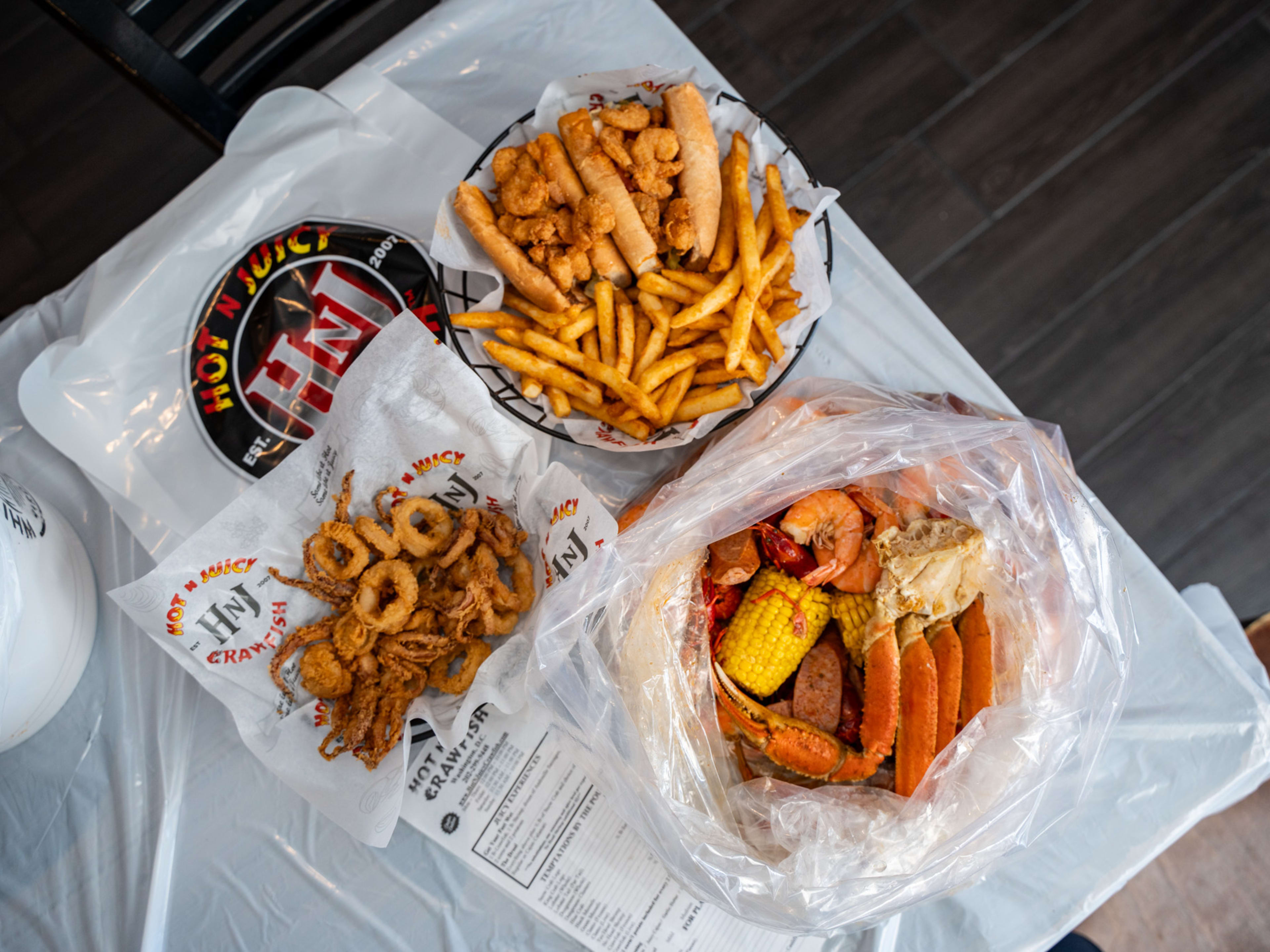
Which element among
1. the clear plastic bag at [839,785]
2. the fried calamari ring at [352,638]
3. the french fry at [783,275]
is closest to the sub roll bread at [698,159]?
the french fry at [783,275]

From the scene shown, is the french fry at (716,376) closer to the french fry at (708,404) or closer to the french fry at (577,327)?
the french fry at (708,404)

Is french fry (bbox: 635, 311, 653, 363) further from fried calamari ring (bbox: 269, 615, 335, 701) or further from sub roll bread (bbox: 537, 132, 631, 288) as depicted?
fried calamari ring (bbox: 269, 615, 335, 701)

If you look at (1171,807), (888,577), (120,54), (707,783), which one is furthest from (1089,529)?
(120,54)

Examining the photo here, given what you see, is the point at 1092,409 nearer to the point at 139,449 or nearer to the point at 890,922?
the point at 890,922

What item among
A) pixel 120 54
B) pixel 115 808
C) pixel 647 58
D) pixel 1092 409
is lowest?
pixel 1092 409

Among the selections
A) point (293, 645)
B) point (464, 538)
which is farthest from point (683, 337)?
point (293, 645)

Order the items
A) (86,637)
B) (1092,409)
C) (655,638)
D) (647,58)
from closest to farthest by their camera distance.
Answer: (655,638), (86,637), (647,58), (1092,409)

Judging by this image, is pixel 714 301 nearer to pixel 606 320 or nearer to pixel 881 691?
pixel 606 320
